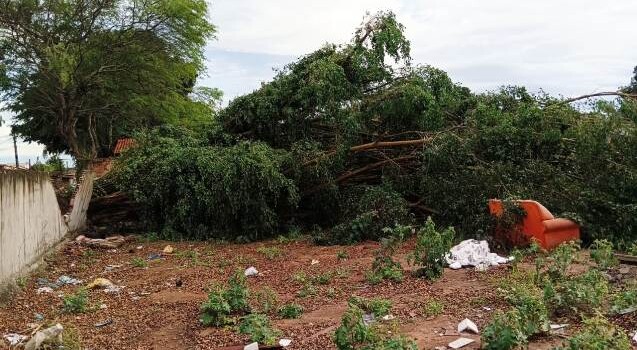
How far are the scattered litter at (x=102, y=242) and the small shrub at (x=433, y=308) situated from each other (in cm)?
657

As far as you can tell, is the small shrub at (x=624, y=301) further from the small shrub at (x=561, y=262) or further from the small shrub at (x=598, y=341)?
the small shrub at (x=598, y=341)

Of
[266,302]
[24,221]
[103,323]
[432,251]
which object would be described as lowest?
[103,323]

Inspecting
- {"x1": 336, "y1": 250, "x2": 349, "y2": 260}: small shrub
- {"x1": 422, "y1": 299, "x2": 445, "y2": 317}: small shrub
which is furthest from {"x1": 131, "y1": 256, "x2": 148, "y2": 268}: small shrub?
{"x1": 422, "y1": 299, "x2": 445, "y2": 317}: small shrub

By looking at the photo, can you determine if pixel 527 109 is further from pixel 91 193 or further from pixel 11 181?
pixel 91 193

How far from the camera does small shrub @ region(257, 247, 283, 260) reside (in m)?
8.08

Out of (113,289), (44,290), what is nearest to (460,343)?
(113,289)

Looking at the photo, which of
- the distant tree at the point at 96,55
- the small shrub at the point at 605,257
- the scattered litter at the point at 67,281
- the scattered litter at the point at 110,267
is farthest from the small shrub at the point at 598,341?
the distant tree at the point at 96,55

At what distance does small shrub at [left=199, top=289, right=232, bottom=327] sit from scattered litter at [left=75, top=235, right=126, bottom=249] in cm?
550

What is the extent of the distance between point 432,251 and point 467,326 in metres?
1.78

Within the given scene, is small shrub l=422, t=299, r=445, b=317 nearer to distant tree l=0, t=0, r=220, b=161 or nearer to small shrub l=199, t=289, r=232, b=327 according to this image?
small shrub l=199, t=289, r=232, b=327

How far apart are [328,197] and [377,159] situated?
113 centimetres

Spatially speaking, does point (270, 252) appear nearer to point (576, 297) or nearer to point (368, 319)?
point (368, 319)

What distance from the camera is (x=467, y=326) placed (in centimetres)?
396

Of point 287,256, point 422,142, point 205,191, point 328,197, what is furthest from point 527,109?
point 205,191
